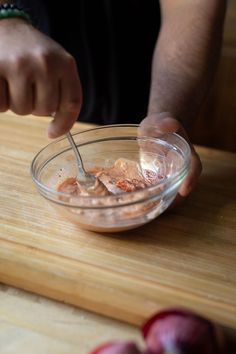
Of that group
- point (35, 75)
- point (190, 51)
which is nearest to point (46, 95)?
point (35, 75)

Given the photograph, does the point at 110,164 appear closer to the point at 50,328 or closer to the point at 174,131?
the point at 174,131

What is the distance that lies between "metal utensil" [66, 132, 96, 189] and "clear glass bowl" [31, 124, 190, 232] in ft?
0.14

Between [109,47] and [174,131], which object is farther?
[109,47]

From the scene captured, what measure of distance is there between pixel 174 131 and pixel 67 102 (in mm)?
217

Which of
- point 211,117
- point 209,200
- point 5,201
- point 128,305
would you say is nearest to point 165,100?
point 209,200

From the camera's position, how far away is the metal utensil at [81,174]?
0.67 m

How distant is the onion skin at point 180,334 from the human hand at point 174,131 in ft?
0.79

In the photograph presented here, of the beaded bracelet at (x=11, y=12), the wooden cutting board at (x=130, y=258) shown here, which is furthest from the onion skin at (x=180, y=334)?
the beaded bracelet at (x=11, y=12)

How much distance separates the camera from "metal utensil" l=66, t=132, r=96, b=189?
67cm

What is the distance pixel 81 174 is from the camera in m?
0.69

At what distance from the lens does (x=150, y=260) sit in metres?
0.59

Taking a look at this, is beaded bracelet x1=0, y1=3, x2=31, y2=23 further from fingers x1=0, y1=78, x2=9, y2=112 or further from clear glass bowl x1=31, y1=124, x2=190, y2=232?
clear glass bowl x1=31, y1=124, x2=190, y2=232

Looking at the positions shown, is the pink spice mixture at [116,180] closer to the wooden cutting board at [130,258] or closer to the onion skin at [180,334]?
the wooden cutting board at [130,258]

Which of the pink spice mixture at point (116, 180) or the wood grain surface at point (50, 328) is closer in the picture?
the wood grain surface at point (50, 328)
